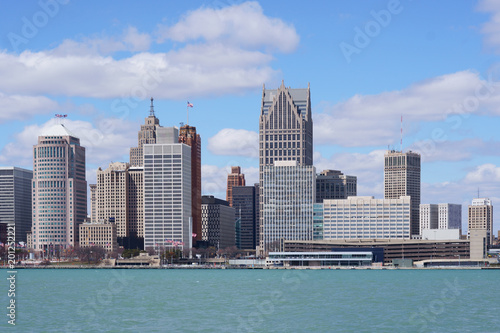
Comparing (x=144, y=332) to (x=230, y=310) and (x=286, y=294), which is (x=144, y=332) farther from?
(x=286, y=294)

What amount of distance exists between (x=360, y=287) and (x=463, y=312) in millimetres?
63010

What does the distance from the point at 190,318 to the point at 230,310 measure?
12103mm

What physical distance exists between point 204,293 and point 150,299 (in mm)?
20133

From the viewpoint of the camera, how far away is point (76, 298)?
14738cm

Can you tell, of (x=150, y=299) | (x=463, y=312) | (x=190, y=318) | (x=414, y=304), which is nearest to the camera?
(x=190, y=318)

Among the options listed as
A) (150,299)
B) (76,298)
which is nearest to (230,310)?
(150,299)

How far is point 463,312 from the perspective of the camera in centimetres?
11919

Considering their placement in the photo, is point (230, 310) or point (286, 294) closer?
point (230, 310)

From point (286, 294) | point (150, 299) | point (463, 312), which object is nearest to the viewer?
point (463, 312)

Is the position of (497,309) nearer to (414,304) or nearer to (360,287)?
(414,304)

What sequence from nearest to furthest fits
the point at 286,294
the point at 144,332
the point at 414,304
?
1. the point at 144,332
2. the point at 414,304
3. the point at 286,294

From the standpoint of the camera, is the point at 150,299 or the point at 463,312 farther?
the point at 150,299

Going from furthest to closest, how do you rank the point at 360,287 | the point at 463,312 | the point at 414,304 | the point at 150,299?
the point at 360,287
the point at 150,299
the point at 414,304
the point at 463,312

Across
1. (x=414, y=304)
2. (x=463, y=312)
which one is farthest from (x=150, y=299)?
(x=463, y=312)
